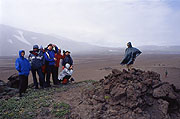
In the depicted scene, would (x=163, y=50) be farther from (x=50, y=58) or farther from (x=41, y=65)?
(x=41, y=65)

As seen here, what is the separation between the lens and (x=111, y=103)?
190 inches

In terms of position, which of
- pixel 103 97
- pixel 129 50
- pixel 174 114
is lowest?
pixel 174 114

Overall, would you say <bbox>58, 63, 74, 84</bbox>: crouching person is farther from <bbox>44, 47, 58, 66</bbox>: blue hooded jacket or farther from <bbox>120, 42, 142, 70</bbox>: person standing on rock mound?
<bbox>120, 42, 142, 70</bbox>: person standing on rock mound

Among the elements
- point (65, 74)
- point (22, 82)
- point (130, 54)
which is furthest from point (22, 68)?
point (130, 54)

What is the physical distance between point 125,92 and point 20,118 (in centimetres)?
317

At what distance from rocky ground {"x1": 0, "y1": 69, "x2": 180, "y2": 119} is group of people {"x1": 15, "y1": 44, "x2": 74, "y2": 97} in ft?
3.20

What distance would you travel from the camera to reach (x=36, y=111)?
183 inches

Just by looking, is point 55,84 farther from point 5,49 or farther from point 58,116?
point 5,49

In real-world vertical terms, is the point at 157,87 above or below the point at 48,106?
above

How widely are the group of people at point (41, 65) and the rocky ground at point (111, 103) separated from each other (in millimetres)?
975

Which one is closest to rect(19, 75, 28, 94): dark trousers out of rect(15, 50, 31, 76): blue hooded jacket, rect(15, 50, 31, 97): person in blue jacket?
rect(15, 50, 31, 97): person in blue jacket

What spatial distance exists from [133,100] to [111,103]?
68cm

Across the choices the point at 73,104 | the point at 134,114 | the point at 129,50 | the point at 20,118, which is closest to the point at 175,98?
the point at 134,114

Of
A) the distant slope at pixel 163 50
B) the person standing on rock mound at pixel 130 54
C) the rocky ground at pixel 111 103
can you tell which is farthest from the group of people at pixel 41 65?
the distant slope at pixel 163 50
